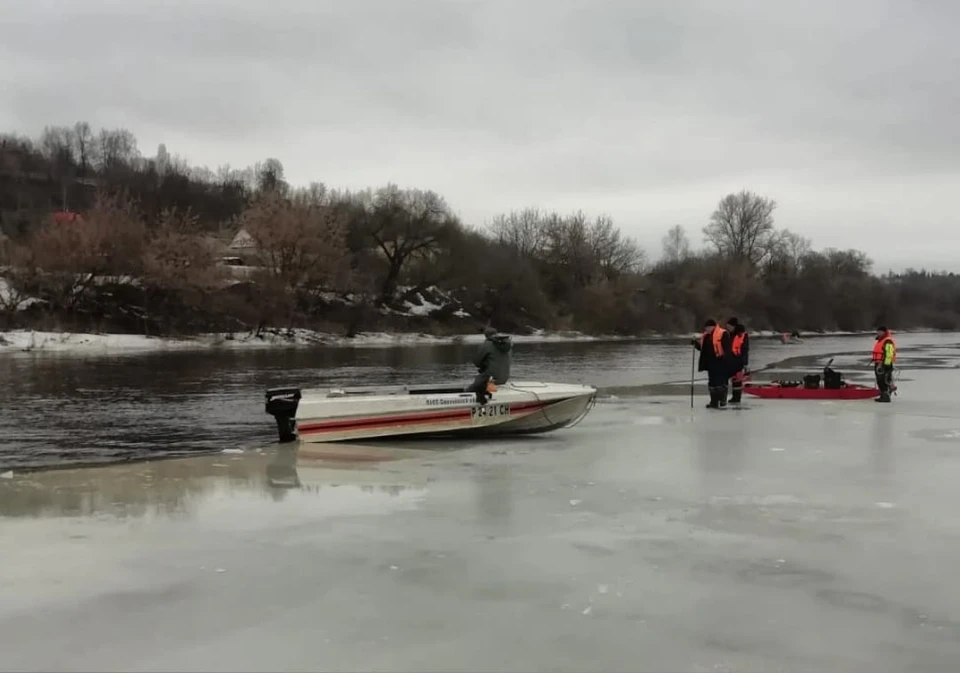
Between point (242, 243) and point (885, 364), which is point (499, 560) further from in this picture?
point (242, 243)

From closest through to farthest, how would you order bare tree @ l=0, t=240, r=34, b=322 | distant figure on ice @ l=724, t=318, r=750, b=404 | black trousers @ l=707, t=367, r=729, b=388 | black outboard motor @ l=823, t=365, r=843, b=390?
black trousers @ l=707, t=367, r=729, b=388, distant figure on ice @ l=724, t=318, r=750, b=404, black outboard motor @ l=823, t=365, r=843, b=390, bare tree @ l=0, t=240, r=34, b=322

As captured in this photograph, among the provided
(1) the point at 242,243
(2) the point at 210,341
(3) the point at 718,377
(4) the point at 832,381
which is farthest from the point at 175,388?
(1) the point at 242,243

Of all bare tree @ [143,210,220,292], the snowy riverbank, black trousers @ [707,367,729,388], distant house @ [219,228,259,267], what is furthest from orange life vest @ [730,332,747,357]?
distant house @ [219,228,259,267]

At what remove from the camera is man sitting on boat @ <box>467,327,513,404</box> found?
1153 centimetres

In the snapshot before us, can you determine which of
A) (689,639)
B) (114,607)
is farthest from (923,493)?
(114,607)

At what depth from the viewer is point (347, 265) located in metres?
62.1

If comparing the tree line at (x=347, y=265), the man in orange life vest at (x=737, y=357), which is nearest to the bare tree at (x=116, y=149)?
the tree line at (x=347, y=265)

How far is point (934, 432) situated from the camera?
11680mm

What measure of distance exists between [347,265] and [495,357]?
5164 centimetres

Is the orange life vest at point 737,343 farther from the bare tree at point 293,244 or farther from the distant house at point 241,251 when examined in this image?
the distant house at point 241,251

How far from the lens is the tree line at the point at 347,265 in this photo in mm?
51188

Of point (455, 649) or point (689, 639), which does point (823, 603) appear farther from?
point (455, 649)

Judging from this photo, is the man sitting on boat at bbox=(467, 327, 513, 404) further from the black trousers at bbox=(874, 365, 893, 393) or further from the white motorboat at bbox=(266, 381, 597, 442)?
the black trousers at bbox=(874, 365, 893, 393)

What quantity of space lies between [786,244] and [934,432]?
327ft
